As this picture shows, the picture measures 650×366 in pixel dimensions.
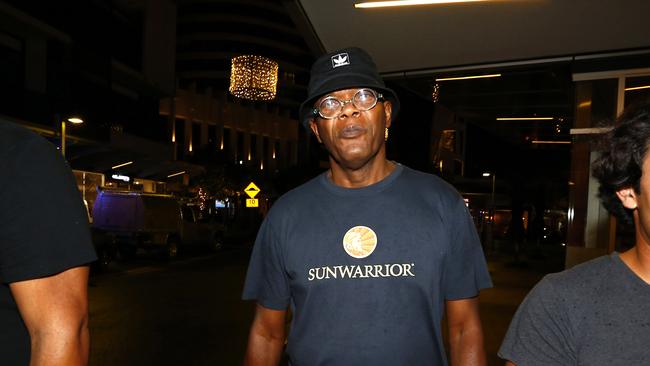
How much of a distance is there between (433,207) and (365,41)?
4.55m

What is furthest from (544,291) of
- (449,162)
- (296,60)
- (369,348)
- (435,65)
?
(296,60)

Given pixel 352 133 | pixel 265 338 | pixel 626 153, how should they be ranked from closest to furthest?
pixel 626 153 → pixel 352 133 → pixel 265 338

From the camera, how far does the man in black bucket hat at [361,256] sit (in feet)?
7.69

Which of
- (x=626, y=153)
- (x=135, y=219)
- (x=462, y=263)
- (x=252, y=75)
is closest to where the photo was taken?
(x=626, y=153)

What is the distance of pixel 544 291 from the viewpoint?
1.67 meters

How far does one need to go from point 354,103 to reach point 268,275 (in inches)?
35.0

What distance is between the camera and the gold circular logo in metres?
2.41

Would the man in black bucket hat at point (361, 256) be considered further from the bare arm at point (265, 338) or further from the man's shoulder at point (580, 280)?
the man's shoulder at point (580, 280)

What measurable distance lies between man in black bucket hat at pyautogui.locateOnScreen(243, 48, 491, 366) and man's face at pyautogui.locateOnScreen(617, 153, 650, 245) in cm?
88

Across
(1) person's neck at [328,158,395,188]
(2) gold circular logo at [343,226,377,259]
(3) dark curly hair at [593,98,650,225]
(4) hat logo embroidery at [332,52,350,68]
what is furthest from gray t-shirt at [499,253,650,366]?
(4) hat logo embroidery at [332,52,350,68]

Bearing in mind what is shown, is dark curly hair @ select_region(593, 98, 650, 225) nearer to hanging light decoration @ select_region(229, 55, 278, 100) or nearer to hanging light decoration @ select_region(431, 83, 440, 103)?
hanging light decoration @ select_region(431, 83, 440, 103)

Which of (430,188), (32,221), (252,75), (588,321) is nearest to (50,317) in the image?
(32,221)

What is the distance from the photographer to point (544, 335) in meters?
1.62

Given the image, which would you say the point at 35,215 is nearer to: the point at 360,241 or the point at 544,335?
the point at 360,241
